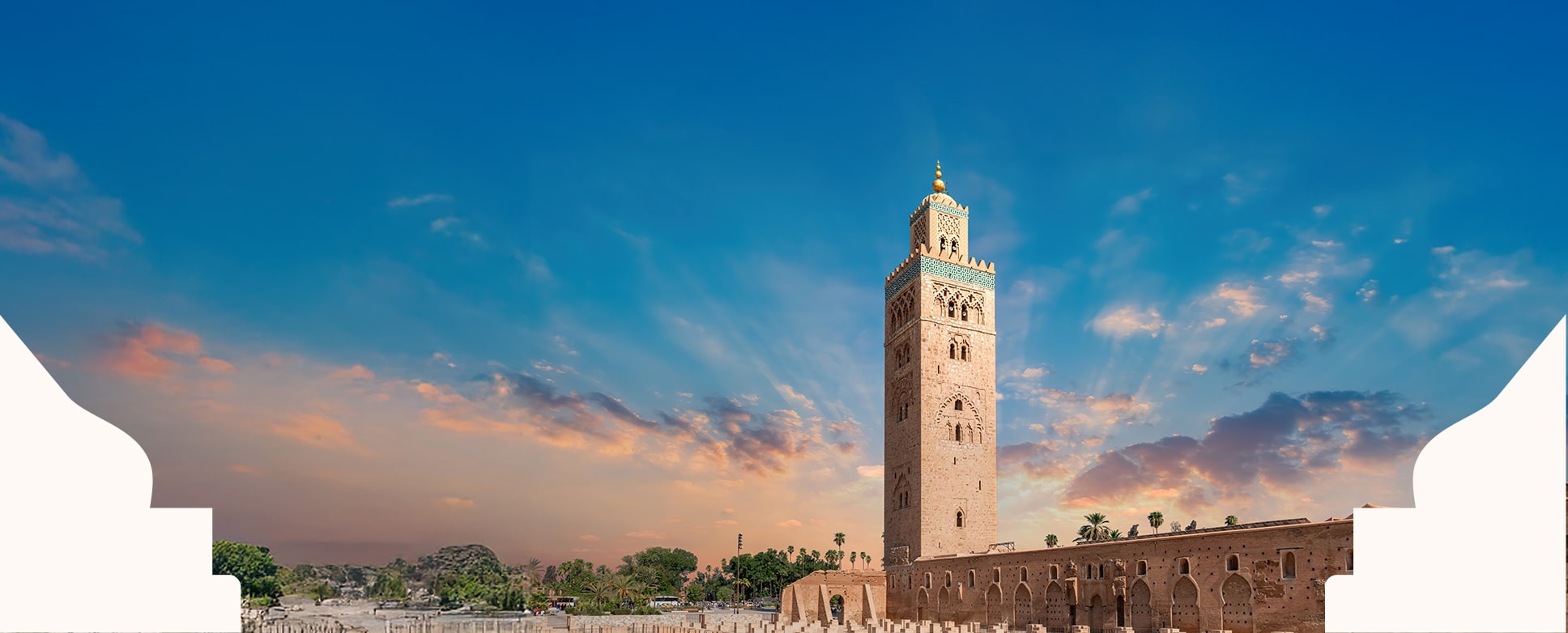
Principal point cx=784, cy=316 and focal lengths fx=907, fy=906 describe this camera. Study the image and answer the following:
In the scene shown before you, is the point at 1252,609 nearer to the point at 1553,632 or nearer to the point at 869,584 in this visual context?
the point at 1553,632

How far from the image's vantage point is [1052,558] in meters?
34.5

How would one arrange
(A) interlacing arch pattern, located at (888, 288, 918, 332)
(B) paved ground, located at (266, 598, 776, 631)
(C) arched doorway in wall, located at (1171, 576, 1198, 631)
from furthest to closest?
(A) interlacing arch pattern, located at (888, 288, 918, 332), (B) paved ground, located at (266, 598, 776, 631), (C) arched doorway in wall, located at (1171, 576, 1198, 631)

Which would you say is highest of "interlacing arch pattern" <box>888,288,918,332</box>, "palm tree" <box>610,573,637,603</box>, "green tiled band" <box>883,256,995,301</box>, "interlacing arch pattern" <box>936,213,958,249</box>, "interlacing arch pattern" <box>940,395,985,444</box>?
"interlacing arch pattern" <box>936,213,958,249</box>

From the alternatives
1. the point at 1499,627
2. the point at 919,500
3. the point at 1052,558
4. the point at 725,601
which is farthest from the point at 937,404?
the point at 725,601

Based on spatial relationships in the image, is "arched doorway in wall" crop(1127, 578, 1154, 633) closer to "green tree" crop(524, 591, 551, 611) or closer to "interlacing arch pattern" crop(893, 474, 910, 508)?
"interlacing arch pattern" crop(893, 474, 910, 508)

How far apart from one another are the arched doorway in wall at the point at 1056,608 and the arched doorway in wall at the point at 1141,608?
144 inches

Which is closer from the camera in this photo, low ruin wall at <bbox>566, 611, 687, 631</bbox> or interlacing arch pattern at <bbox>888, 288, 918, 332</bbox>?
low ruin wall at <bbox>566, 611, 687, 631</bbox>

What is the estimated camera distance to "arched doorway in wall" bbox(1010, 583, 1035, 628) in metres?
35.5

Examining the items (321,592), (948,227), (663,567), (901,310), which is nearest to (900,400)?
(901,310)

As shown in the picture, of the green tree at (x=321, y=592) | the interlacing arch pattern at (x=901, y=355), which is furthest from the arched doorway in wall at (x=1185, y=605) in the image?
the green tree at (x=321, y=592)

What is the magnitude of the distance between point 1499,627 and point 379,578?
3171 cm

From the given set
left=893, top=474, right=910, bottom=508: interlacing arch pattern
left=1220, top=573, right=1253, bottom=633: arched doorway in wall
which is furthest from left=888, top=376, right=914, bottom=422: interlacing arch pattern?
left=1220, top=573, right=1253, bottom=633: arched doorway in wall

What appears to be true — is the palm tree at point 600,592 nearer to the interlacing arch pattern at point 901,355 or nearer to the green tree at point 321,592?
the interlacing arch pattern at point 901,355

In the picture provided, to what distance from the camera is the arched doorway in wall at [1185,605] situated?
2677cm
